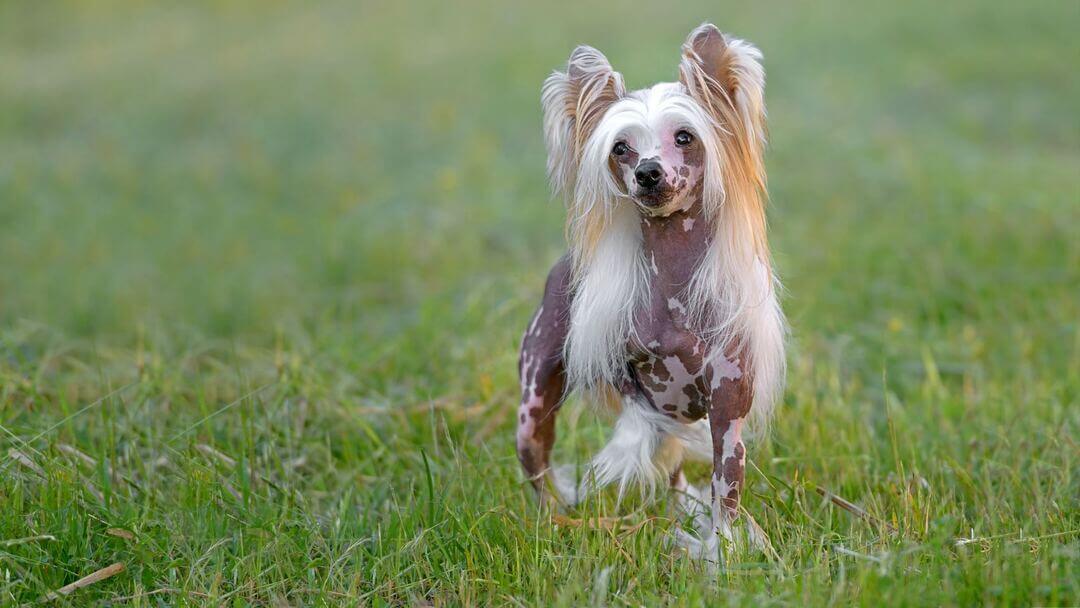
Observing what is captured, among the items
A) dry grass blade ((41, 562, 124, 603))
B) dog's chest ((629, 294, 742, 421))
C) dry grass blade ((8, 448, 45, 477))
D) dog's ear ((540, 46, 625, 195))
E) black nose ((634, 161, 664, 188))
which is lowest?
dry grass blade ((41, 562, 124, 603))

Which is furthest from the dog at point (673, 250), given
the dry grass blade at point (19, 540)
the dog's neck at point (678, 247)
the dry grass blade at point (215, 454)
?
the dry grass blade at point (19, 540)

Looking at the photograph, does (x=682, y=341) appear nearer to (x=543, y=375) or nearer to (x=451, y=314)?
(x=543, y=375)

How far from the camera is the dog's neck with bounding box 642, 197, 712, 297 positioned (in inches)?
103

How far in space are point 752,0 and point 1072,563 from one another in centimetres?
1219

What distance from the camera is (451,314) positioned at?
5.15 m

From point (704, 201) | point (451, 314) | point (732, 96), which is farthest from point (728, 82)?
point (451, 314)

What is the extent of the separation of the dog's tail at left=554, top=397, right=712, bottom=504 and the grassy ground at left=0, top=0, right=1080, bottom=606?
4.1 inches

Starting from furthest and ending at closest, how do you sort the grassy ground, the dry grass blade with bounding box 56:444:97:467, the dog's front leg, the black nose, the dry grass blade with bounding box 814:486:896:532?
the dry grass blade with bounding box 56:444:97:467 → the dry grass blade with bounding box 814:486:896:532 → the grassy ground → the dog's front leg → the black nose

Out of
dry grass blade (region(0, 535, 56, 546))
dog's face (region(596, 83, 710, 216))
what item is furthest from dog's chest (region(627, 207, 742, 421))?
dry grass blade (region(0, 535, 56, 546))

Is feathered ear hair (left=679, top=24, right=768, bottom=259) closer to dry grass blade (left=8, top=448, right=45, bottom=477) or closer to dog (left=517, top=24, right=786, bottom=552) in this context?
dog (left=517, top=24, right=786, bottom=552)

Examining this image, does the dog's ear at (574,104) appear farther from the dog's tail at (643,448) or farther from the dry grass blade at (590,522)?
the dry grass blade at (590,522)

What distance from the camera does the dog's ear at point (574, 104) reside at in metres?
2.64

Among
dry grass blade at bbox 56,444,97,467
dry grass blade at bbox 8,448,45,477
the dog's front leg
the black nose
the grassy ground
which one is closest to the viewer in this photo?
the black nose

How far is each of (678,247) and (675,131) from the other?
0.93ft
